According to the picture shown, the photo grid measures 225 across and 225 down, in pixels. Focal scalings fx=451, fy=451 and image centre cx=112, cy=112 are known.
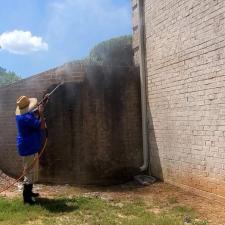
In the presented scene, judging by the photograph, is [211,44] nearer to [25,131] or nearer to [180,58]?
[180,58]

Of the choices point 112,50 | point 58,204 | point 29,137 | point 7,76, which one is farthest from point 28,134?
point 7,76

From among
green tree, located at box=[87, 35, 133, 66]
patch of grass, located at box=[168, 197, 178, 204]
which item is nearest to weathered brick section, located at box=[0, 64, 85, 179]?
patch of grass, located at box=[168, 197, 178, 204]

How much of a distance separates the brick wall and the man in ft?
6.63

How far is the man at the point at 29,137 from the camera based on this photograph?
8.17 metres

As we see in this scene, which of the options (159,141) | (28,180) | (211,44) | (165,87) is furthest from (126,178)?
(211,44)

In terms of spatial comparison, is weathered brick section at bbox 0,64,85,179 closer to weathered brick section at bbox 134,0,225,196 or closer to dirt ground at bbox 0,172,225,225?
dirt ground at bbox 0,172,225,225

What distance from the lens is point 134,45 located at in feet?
37.3

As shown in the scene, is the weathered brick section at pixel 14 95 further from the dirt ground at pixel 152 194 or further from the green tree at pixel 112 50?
the green tree at pixel 112 50

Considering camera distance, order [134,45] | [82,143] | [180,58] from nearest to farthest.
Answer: [180,58], [82,143], [134,45]

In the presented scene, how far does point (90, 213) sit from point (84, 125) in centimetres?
348

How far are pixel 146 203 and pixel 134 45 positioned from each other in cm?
464

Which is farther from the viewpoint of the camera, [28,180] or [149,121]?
[149,121]

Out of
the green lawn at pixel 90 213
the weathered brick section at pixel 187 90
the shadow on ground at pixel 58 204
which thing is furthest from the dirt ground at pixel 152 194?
the shadow on ground at pixel 58 204

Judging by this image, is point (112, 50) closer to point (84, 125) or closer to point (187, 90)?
point (84, 125)
